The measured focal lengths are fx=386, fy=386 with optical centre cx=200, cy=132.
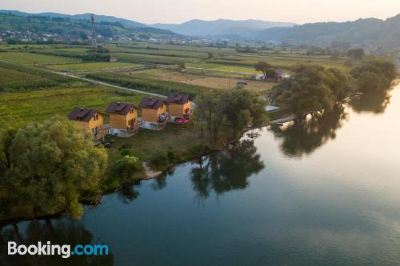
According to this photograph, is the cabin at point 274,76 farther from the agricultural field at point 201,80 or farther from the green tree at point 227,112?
the green tree at point 227,112

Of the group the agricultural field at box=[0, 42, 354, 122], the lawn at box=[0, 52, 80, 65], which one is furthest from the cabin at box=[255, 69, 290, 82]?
the lawn at box=[0, 52, 80, 65]

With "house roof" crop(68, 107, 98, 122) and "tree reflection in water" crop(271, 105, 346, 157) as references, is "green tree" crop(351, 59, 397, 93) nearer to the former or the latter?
"tree reflection in water" crop(271, 105, 346, 157)

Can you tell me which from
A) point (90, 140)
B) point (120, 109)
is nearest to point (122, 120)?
point (120, 109)

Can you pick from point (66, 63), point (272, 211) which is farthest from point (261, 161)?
point (66, 63)

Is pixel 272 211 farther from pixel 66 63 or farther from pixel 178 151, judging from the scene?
pixel 66 63

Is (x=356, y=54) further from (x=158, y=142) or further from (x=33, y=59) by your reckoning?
(x=158, y=142)

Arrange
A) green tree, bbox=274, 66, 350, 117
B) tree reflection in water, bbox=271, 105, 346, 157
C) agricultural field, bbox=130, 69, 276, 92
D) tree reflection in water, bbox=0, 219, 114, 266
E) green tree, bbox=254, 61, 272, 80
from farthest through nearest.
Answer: green tree, bbox=254, 61, 272, 80, agricultural field, bbox=130, 69, 276, 92, green tree, bbox=274, 66, 350, 117, tree reflection in water, bbox=271, 105, 346, 157, tree reflection in water, bbox=0, 219, 114, 266

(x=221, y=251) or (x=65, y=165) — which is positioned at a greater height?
(x=65, y=165)
